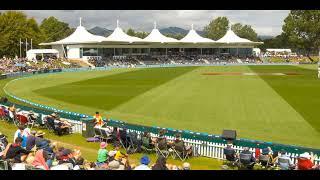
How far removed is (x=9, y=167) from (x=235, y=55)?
4197 inches

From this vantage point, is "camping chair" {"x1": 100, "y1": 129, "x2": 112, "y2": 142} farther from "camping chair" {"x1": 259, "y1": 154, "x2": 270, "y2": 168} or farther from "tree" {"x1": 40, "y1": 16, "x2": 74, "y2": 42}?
"tree" {"x1": 40, "y1": 16, "x2": 74, "y2": 42}

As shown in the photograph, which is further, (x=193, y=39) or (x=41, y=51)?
(x=193, y=39)

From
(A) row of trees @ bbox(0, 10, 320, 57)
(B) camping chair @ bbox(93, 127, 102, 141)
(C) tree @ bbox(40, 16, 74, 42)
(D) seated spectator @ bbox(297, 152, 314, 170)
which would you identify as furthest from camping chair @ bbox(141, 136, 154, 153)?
(C) tree @ bbox(40, 16, 74, 42)

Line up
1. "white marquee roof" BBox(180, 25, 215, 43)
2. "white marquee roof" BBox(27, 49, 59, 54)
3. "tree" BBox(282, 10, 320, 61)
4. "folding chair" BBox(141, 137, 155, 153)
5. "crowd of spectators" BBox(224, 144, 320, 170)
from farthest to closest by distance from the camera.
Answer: "tree" BBox(282, 10, 320, 61) → "white marquee roof" BBox(180, 25, 215, 43) → "white marquee roof" BBox(27, 49, 59, 54) → "folding chair" BBox(141, 137, 155, 153) → "crowd of spectators" BBox(224, 144, 320, 170)

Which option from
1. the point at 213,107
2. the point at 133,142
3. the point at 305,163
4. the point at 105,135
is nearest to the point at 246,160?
the point at 305,163

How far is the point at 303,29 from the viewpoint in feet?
384

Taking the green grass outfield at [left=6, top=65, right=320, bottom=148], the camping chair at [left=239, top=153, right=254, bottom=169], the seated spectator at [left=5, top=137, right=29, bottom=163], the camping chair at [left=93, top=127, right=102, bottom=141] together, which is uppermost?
the seated spectator at [left=5, top=137, right=29, bottom=163]

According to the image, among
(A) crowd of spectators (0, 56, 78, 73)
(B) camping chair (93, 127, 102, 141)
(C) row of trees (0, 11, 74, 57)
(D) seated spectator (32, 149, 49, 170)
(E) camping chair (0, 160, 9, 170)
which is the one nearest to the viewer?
(D) seated spectator (32, 149, 49, 170)

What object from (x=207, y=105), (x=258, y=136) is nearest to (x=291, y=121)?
(x=258, y=136)

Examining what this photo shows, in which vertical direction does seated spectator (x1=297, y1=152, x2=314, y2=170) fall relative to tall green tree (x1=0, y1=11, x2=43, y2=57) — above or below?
below

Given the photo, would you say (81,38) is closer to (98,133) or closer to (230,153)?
(98,133)

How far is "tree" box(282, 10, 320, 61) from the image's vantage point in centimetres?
11531

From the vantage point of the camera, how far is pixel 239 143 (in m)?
13.8
